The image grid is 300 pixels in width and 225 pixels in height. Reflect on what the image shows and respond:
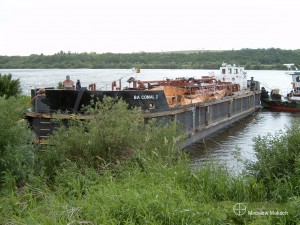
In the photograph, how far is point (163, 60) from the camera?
102 metres

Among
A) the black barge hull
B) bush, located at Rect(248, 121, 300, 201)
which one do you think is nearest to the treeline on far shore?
the black barge hull

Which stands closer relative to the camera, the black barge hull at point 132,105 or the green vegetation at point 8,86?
the black barge hull at point 132,105

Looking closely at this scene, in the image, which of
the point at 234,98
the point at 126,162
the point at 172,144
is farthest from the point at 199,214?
the point at 234,98

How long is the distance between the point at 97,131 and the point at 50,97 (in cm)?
642

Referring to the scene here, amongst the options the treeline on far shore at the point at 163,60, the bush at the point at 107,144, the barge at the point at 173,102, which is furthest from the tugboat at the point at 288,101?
the treeline on far shore at the point at 163,60

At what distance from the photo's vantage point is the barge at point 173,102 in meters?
13.8

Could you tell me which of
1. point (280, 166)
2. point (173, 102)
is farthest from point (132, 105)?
point (280, 166)

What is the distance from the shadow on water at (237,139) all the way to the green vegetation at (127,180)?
12.0 ft

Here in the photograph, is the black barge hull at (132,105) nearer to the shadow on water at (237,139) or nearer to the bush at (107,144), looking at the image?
the shadow on water at (237,139)

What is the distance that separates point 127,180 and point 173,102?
11938 millimetres

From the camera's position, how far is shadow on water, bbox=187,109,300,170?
14.8 metres

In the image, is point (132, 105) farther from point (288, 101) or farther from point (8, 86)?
point (288, 101)

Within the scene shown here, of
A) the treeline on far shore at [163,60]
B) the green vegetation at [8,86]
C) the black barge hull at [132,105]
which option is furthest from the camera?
the treeline on far shore at [163,60]

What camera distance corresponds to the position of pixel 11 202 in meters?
6.25
